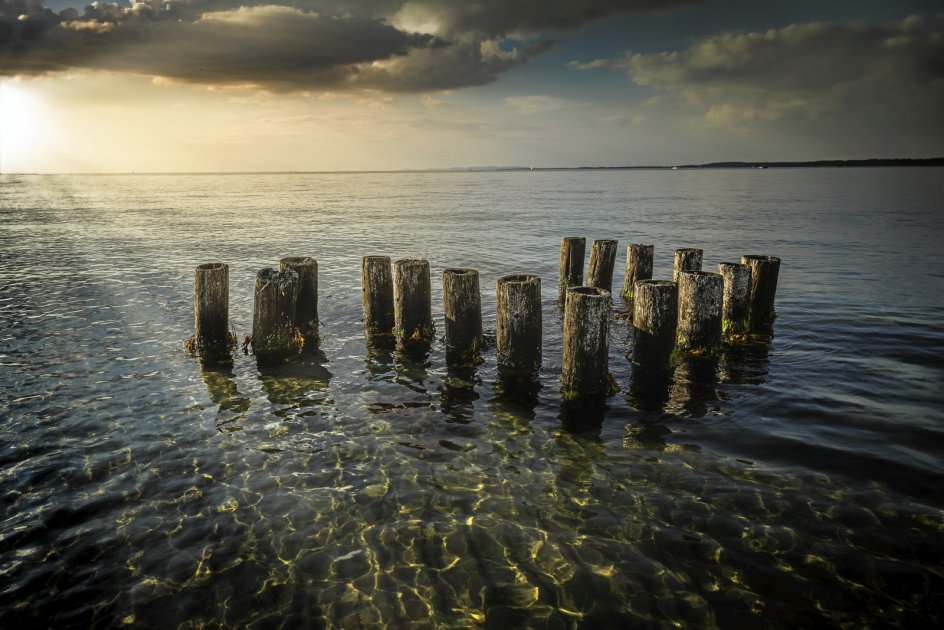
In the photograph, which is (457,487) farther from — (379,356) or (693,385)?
(693,385)

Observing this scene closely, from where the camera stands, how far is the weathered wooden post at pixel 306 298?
37.1 ft

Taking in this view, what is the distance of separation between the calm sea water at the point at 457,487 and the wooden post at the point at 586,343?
0.44 meters

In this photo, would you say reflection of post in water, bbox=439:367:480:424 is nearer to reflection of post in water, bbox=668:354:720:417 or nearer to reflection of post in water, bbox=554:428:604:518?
reflection of post in water, bbox=554:428:604:518

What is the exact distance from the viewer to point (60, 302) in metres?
15.2

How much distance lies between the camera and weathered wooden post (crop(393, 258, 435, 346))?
10469 millimetres

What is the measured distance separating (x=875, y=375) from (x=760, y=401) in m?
3.05

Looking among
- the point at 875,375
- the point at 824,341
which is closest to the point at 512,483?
the point at 875,375

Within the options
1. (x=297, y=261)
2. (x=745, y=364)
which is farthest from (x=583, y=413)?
(x=297, y=261)

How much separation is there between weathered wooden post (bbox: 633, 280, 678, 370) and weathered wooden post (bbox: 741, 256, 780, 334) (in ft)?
12.2

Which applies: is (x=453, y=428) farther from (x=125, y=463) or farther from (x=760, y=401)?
(x=760, y=401)

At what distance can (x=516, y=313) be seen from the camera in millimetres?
9117

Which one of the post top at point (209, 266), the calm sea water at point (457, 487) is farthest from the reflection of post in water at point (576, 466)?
the post top at point (209, 266)

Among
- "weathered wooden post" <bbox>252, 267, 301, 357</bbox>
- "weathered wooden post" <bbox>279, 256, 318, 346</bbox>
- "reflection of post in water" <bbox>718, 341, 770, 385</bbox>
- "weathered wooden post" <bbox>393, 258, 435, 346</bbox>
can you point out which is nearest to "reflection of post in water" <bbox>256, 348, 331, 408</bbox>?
"weathered wooden post" <bbox>252, 267, 301, 357</bbox>

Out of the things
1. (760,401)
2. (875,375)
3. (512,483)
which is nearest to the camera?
(512,483)
